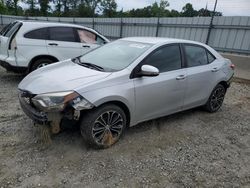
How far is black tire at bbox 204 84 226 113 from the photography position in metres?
4.83

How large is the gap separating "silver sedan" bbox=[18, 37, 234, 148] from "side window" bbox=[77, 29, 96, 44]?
277 cm

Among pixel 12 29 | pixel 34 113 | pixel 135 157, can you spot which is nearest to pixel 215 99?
pixel 135 157

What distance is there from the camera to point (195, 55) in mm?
4395

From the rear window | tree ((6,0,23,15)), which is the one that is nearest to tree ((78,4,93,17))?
tree ((6,0,23,15))

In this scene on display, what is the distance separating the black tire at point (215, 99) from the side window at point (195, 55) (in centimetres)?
72

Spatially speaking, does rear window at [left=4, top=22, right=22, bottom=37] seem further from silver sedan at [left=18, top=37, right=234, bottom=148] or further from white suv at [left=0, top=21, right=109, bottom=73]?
silver sedan at [left=18, top=37, right=234, bottom=148]

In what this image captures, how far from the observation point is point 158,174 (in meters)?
2.92

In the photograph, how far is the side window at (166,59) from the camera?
3.68 meters

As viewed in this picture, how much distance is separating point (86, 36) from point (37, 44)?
61.3 inches

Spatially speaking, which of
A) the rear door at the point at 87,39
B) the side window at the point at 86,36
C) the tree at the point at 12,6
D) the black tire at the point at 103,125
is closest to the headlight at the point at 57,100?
the black tire at the point at 103,125

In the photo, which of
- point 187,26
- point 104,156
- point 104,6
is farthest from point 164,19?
point 104,6

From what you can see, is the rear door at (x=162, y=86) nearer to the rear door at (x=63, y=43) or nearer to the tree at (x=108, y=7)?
the rear door at (x=63, y=43)

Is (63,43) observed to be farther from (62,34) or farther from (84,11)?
(84,11)

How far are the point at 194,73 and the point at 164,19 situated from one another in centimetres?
723
